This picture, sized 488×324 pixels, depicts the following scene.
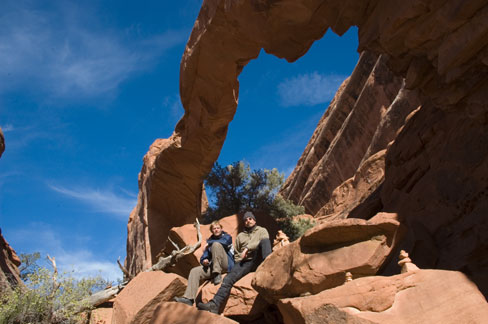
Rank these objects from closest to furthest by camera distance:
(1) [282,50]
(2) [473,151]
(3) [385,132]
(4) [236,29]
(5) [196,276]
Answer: (2) [473,151] < (5) [196,276] < (1) [282,50] < (4) [236,29] < (3) [385,132]

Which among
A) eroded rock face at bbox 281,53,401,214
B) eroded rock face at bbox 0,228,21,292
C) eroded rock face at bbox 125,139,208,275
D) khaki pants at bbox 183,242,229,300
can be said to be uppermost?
eroded rock face at bbox 281,53,401,214

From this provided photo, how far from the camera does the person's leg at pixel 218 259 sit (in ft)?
26.3

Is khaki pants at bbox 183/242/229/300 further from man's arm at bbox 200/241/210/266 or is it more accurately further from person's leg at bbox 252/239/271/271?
person's leg at bbox 252/239/271/271

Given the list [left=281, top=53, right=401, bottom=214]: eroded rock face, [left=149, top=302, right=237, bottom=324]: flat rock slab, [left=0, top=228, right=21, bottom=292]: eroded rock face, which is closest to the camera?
[left=149, top=302, right=237, bottom=324]: flat rock slab

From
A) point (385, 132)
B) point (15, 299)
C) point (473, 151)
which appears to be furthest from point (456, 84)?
point (385, 132)

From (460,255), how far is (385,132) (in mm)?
12937

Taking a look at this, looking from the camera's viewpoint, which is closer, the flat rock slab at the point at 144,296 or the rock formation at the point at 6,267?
the flat rock slab at the point at 144,296

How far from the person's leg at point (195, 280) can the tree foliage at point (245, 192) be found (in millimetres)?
10603

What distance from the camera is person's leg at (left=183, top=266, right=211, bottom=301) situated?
24.5ft

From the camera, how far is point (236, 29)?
11.2m

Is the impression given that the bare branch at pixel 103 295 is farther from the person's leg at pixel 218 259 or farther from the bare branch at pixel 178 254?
the person's leg at pixel 218 259

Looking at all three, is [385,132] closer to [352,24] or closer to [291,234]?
[291,234]

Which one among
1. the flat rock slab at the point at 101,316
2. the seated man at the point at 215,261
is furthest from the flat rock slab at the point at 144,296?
the flat rock slab at the point at 101,316

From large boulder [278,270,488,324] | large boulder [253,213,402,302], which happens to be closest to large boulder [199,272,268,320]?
large boulder [253,213,402,302]
